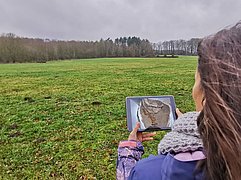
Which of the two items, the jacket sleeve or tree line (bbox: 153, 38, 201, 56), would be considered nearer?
the jacket sleeve

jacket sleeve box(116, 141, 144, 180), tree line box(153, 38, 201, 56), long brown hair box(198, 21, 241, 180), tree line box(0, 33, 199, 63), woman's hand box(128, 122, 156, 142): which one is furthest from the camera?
tree line box(153, 38, 201, 56)

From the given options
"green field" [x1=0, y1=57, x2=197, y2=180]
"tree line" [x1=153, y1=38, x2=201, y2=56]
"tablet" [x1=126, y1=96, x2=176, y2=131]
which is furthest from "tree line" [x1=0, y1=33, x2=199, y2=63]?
"tablet" [x1=126, y1=96, x2=176, y2=131]

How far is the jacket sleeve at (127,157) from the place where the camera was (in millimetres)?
1419

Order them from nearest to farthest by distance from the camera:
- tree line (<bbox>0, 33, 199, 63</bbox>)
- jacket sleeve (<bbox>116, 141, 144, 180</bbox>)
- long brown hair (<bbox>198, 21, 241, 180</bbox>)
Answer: long brown hair (<bbox>198, 21, 241, 180</bbox>), jacket sleeve (<bbox>116, 141, 144, 180</bbox>), tree line (<bbox>0, 33, 199, 63</bbox>)

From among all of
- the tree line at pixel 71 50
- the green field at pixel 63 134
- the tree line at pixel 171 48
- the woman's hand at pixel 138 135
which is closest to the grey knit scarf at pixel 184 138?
the woman's hand at pixel 138 135

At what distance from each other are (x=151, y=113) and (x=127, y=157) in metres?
0.40

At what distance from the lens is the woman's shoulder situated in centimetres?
92

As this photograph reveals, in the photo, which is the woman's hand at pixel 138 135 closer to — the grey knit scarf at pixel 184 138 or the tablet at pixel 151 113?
the tablet at pixel 151 113

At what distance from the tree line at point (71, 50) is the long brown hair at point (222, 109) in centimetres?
4959

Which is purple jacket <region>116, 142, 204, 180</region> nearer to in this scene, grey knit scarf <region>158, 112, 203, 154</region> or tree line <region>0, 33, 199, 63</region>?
grey knit scarf <region>158, 112, 203, 154</region>

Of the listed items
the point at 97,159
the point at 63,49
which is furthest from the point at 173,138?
the point at 63,49

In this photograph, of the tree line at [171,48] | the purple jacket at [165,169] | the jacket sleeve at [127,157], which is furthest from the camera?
the tree line at [171,48]

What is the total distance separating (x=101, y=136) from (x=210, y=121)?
15.8ft

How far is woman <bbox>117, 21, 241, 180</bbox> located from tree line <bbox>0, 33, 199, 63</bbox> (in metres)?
49.5
